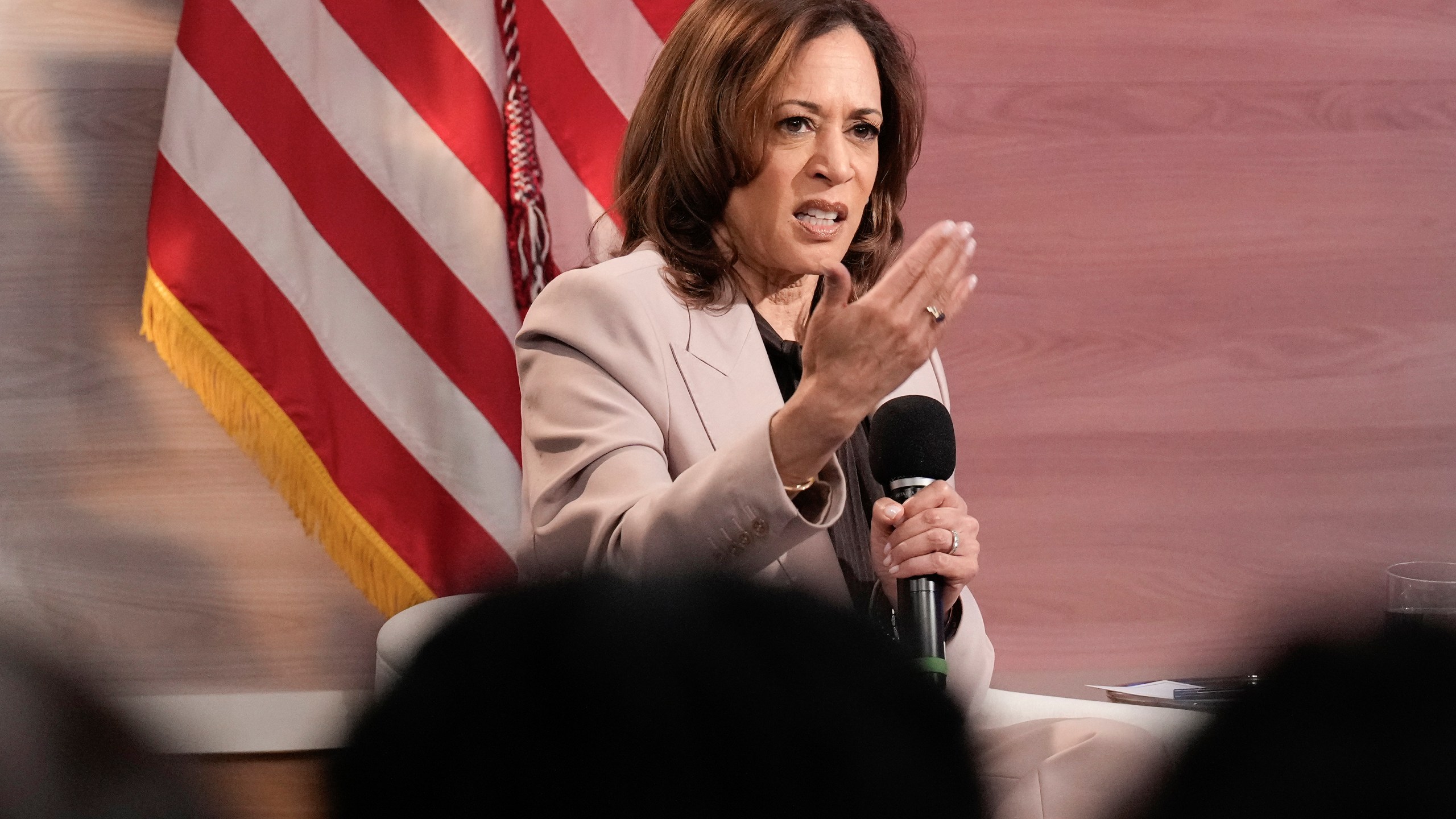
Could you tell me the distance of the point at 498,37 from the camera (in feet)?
6.68

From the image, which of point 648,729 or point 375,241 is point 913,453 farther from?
point 375,241

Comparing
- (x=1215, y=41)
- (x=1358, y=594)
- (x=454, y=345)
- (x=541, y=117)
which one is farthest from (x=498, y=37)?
(x=1358, y=594)

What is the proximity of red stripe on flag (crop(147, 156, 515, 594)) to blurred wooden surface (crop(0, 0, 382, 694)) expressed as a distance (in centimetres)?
17

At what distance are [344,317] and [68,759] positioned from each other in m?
1.80

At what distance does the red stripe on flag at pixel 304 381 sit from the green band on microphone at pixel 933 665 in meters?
0.93

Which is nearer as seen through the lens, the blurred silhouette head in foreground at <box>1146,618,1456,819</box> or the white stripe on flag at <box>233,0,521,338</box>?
the blurred silhouette head in foreground at <box>1146,618,1456,819</box>

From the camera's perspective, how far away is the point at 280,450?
2.01m

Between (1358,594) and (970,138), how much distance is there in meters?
1.94

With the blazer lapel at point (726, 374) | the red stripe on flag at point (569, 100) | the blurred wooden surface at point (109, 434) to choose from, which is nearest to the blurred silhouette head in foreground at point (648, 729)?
the blazer lapel at point (726, 374)

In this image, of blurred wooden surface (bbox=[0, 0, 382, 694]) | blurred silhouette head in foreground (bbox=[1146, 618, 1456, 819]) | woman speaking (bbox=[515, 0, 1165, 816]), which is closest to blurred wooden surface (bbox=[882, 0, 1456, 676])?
woman speaking (bbox=[515, 0, 1165, 816])

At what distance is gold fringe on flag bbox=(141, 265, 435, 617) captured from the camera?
6.48 ft

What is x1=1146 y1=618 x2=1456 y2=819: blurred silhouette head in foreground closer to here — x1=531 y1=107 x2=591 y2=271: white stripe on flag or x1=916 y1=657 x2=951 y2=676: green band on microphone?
x1=916 y1=657 x2=951 y2=676: green band on microphone

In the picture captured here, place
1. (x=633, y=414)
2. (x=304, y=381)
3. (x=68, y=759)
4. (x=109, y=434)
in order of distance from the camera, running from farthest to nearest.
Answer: (x=109, y=434), (x=304, y=381), (x=633, y=414), (x=68, y=759)

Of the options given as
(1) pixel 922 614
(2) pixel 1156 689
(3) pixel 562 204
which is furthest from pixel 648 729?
(3) pixel 562 204
